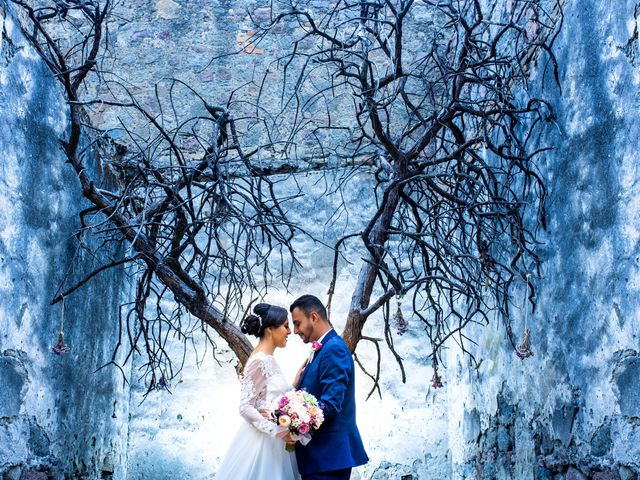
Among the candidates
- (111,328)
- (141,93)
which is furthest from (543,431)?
(141,93)

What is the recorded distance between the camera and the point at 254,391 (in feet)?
12.7

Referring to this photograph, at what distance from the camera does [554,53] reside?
4199 millimetres

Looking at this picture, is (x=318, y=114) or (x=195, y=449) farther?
(x=318, y=114)

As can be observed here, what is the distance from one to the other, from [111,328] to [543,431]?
3256 millimetres

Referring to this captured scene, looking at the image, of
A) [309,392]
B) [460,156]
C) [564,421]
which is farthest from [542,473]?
[460,156]

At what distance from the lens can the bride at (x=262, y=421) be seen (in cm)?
367

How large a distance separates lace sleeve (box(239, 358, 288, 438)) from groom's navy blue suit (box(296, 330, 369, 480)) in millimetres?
281

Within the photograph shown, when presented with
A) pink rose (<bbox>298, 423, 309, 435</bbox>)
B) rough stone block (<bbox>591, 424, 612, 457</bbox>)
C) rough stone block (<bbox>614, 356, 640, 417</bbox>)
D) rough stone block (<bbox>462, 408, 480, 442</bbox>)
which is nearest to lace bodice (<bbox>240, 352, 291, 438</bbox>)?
pink rose (<bbox>298, 423, 309, 435</bbox>)

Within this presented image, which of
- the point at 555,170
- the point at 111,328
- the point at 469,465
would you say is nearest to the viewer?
the point at 555,170

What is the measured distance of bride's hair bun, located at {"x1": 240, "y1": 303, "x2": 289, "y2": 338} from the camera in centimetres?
399

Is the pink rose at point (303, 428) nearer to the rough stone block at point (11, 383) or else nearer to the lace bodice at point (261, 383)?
the lace bodice at point (261, 383)

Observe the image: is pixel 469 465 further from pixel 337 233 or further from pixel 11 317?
pixel 11 317

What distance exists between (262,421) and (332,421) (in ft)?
1.31

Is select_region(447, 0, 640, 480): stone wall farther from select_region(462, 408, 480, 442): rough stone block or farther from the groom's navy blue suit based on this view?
the groom's navy blue suit
